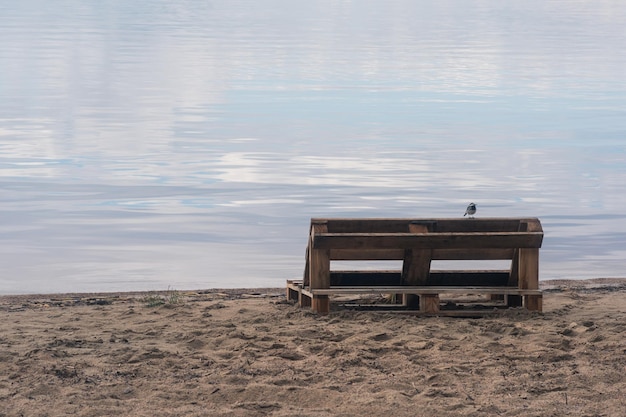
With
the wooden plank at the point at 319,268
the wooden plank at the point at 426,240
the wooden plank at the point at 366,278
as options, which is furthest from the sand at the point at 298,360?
the wooden plank at the point at 426,240

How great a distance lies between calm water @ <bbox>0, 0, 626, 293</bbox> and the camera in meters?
16.4

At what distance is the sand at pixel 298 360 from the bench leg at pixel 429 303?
0.13m

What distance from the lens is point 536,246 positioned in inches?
464

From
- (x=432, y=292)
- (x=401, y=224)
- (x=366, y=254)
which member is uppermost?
(x=401, y=224)

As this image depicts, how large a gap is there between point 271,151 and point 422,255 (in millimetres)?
14184

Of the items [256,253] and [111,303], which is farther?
[256,253]

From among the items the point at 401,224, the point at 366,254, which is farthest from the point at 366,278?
the point at 401,224

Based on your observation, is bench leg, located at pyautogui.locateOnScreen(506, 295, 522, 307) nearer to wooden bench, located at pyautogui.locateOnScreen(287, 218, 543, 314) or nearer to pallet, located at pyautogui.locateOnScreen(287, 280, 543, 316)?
wooden bench, located at pyautogui.locateOnScreen(287, 218, 543, 314)

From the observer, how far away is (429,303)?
11.8 metres

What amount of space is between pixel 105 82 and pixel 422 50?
19616 mm

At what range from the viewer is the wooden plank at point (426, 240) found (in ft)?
38.0

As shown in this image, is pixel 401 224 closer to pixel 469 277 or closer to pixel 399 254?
pixel 399 254

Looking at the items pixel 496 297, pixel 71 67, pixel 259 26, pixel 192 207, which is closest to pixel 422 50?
pixel 71 67

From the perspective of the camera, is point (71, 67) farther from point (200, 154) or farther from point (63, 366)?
point (63, 366)
